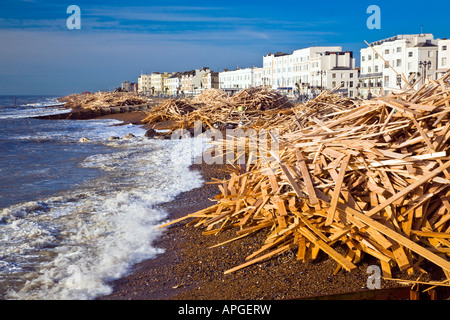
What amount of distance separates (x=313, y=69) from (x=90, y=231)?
81.1 meters

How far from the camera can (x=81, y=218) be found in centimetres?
726

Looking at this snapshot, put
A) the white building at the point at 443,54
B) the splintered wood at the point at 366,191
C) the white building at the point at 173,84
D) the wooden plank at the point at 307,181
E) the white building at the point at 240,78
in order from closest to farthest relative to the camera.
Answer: the splintered wood at the point at 366,191 → the wooden plank at the point at 307,181 → the white building at the point at 443,54 → the white building at the point at 240,78 → the white building at the point at 173,84

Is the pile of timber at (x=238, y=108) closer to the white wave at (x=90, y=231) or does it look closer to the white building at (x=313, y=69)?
the white wave at (x=90, y=231)

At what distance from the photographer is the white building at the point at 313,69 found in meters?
77.4

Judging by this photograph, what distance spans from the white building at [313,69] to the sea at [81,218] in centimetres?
5905

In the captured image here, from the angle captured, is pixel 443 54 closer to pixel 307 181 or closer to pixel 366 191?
pixel 366 191

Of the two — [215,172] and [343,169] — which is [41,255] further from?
[215,172]

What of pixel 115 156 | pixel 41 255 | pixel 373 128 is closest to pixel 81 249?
pixel 41 255

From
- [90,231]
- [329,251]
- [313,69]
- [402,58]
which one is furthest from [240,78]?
[329,251]

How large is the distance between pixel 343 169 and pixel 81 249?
3595mm

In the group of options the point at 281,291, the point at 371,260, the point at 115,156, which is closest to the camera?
the point at 281,291

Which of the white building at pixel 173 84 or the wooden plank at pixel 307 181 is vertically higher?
the white building at pixel 173 84

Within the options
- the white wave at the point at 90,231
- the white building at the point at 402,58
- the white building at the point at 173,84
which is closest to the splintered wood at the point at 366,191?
the white wave at the point at 90,231
